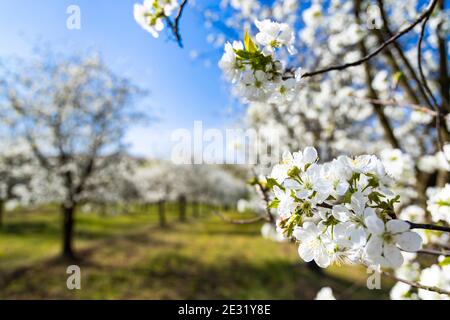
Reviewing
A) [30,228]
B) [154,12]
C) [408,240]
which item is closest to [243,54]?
[154,12]

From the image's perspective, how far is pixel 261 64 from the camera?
109cm

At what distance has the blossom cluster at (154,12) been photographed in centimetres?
138

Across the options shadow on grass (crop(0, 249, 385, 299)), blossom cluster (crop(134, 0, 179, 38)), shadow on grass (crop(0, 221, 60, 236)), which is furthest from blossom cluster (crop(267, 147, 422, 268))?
shadow on grass (crop(0, 221, 60, 236))

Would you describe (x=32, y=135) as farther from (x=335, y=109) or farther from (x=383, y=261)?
(x=383, y=261)

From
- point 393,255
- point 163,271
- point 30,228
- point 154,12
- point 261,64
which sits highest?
point 154,12

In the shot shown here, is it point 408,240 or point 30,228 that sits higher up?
point 408,240

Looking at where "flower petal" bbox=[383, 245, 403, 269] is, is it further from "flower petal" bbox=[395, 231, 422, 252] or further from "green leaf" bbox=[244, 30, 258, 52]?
"green leaf" bbox=[244, 30, 258, 52]

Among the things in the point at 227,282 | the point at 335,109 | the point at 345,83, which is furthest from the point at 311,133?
the point at 227,282

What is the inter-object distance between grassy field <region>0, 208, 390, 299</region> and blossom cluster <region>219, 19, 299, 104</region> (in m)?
3.76

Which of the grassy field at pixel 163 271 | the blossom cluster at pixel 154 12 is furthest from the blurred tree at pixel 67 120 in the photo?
the blossom cluster at pixel 154 12

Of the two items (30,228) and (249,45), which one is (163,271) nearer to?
(249,45)

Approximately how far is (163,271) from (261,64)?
807cm

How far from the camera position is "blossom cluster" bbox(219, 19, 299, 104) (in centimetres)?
106

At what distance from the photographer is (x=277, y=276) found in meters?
8.48
